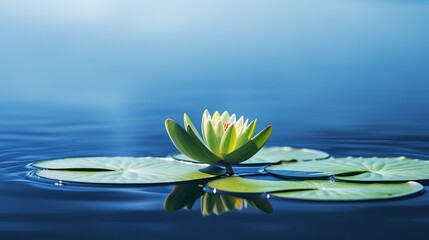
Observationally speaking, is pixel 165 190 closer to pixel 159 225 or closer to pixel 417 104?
pixel 159 225

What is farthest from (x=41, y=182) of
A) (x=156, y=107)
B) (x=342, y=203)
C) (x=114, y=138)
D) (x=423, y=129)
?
(x=156, y=107)

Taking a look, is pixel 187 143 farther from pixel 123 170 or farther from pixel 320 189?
pixel 320 189

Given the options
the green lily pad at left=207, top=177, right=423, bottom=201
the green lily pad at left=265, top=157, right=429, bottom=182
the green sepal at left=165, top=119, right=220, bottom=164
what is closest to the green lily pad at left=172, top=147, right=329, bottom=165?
the green lily pad at left=265, top=157, right=429, bottom=182

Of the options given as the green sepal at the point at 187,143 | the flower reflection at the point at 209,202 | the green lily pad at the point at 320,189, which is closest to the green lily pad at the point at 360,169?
the green lily pad at the point at 320,189

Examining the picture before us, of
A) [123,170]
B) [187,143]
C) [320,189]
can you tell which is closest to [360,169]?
[320,189]

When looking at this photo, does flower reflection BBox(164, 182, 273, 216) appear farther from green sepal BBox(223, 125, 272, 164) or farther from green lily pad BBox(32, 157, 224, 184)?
green sepal BBox(223, 125, 272, 164)

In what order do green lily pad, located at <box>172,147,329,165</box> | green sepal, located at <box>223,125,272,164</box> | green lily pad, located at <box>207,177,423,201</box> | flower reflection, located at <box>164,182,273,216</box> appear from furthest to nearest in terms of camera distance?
green lily pad, located at <box>172,147,329,165</box>
green sepal, located at <box>223,125,272,164</box>
green lily pad, located at <box>207,177,423,201</box>
flower reflection, located at <box>164,182,273,216</box>
